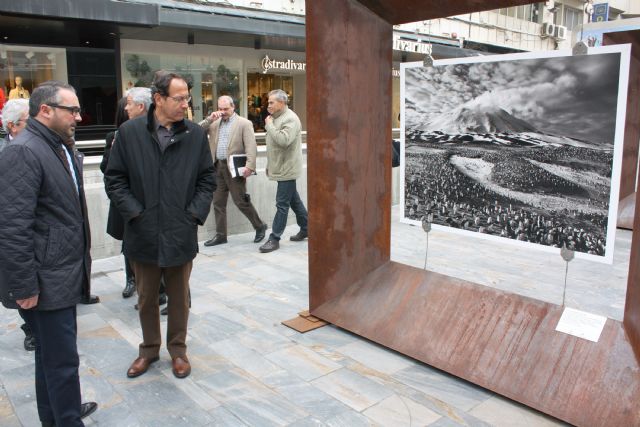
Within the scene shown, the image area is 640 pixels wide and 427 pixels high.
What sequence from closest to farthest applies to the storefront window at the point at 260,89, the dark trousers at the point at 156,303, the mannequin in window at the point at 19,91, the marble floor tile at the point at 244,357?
the dark trousers at the point at 156,303 < the marble floor tile at the point at 244,357 < the mannequin in window at the point at 19,91 < the storefront window at the point at 260,89

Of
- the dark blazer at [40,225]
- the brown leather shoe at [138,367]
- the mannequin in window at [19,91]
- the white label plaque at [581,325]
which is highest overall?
the mannequin in window at [19,91]

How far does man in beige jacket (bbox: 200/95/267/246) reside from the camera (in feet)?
21.7

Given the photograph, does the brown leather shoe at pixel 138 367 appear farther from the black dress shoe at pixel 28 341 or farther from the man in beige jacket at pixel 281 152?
the man in beige jacket at pixel 281 152

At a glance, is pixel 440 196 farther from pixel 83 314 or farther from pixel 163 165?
pixel 83 314

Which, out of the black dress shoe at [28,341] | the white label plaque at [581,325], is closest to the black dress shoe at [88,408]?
the black dress shoe at [28,341]

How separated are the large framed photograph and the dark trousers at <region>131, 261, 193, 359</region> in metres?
1.80

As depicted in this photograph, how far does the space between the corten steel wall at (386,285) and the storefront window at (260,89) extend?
→ 13.0 meters

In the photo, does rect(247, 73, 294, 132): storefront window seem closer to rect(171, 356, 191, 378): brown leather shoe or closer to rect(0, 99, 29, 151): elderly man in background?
rect(0, 99, 29, 151): elderly man in background

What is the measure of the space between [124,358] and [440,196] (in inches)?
98.8

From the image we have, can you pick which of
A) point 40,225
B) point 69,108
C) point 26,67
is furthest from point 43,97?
point 26,67

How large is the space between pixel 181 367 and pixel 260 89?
1439 centimetres

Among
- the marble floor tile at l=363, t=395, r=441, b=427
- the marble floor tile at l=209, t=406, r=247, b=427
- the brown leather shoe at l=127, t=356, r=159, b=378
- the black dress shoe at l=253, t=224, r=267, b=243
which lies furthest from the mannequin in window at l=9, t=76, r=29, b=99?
the marble floor tile at l=363, t=395, r=441, b=427

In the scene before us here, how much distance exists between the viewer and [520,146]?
347 centimetres

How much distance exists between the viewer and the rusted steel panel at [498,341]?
2.93 metres
